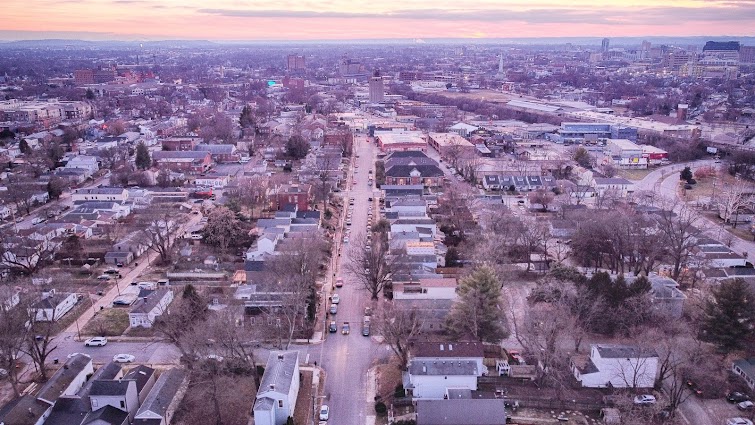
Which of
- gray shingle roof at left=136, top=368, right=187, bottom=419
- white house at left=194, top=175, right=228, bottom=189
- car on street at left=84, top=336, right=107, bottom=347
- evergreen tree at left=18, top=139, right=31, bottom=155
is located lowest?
car on street at left=84, top=336, right=107, bottom=347

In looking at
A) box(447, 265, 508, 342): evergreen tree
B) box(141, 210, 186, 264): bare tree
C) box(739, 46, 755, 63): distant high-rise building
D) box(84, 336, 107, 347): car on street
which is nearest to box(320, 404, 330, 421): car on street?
box(447, 265, 508, 342): evergreen tree

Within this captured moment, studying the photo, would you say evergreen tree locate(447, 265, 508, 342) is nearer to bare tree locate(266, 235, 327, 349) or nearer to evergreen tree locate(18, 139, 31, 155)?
bare tree locate(266, 235, 327, 349)

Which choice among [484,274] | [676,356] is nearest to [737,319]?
[676,356]

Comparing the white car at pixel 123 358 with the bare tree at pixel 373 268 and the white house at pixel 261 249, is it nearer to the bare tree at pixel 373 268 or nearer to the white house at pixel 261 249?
the white house at pixel 261 249

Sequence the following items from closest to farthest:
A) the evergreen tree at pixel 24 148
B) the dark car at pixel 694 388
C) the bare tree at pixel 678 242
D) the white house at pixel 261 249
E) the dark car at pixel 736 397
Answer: the dark car at pixel 736 397 < the dark car at pixel 694 388 < the bare tree at pixel 678 242 < the white house at pixel 261 249 < the evergreen tree at pixel 24 148

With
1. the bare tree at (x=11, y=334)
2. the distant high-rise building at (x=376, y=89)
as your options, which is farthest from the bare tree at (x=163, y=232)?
the distant high-rise building at (x=376, y=89)

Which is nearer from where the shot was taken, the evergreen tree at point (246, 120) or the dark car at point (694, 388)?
the dark car at point (694, 388)

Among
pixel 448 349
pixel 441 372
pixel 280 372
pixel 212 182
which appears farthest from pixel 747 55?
pixel 280 372

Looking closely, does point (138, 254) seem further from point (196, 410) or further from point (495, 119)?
point (495, 119)
